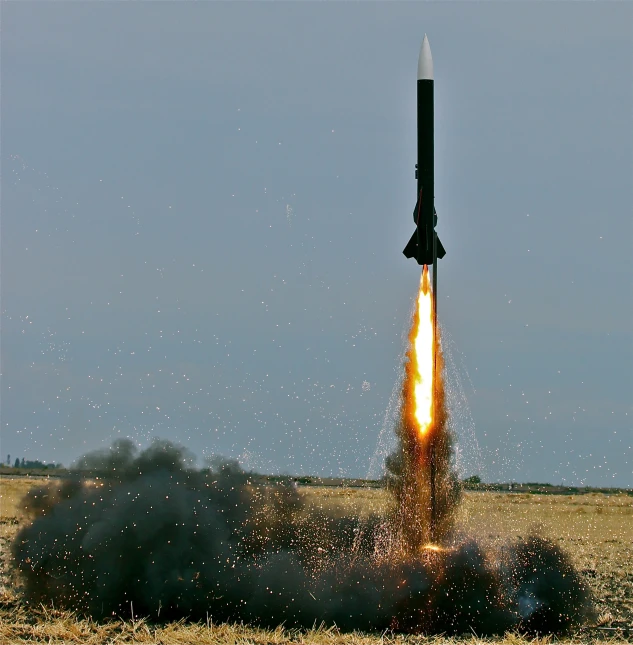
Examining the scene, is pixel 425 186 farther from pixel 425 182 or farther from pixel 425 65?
pixel 425 65

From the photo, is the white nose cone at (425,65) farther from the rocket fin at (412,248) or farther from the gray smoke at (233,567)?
the gray smoke at (233,567)

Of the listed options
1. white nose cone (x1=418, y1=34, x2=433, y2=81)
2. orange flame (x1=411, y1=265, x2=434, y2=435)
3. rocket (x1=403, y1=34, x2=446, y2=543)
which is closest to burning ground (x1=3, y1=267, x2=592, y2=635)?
orange flame (x1=411, y1=265, x2=434, y2=435)

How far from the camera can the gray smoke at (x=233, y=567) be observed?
21109 millimetres

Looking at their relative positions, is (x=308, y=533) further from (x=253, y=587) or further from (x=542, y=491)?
(x=542, y=491)

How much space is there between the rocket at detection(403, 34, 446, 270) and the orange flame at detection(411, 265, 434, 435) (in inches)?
16.4

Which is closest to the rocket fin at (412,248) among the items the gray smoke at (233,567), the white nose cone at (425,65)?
the white nose cone at (425,65)

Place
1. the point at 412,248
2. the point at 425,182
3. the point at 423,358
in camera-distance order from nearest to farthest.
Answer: the point at 425,182, the point at 423,358, the point at 412,248

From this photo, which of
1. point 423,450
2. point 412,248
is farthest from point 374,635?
Answer: point 412,248

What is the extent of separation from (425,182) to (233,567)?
31.4 feet

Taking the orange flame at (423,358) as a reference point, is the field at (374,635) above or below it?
below

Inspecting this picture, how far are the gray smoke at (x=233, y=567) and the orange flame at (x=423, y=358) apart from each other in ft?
9.72

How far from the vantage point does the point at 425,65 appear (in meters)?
24.6

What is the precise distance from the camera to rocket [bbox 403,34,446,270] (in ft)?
79.3

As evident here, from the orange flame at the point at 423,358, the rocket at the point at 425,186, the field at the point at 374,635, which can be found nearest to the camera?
the field at the point at 374,635
